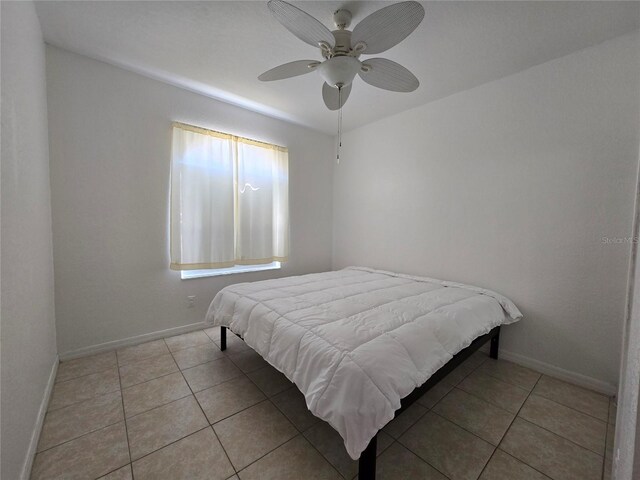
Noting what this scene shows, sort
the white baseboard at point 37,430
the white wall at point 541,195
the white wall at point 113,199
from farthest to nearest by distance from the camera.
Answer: the white wall at point 113,199 < the white wall at point 541,195 < the white baseboard at point 37,430

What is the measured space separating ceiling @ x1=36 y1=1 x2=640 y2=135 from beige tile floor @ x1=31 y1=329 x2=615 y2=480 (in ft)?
8.72

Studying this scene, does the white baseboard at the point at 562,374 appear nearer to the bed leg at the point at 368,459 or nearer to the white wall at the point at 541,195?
the white wall at the point at 541,195

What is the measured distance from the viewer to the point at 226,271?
3123 mm

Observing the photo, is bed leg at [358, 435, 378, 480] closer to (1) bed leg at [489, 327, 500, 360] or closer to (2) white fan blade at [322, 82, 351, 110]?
(1) bed leg at [489, 327, 500, 360]

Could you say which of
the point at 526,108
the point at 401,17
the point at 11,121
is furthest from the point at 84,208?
the point at 526,108

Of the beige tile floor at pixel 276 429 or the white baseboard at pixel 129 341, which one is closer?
the beige tile floor at pixel 276 429

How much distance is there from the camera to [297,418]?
159 centimetres

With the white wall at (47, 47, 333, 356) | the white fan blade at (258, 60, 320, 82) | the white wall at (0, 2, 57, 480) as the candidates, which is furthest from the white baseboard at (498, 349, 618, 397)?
the white wall at (0, 2, 57, 480)

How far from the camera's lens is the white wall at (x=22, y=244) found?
107cm

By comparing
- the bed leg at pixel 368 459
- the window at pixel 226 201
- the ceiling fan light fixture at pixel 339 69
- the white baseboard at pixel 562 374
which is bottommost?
the white baseboard at pixel 562 374

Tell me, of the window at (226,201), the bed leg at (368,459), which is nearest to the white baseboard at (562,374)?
the bed leg at (368,459)

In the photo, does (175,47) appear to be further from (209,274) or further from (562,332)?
(562,332)

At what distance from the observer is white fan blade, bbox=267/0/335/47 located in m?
1.22

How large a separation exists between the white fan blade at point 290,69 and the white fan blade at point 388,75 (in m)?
0.35
